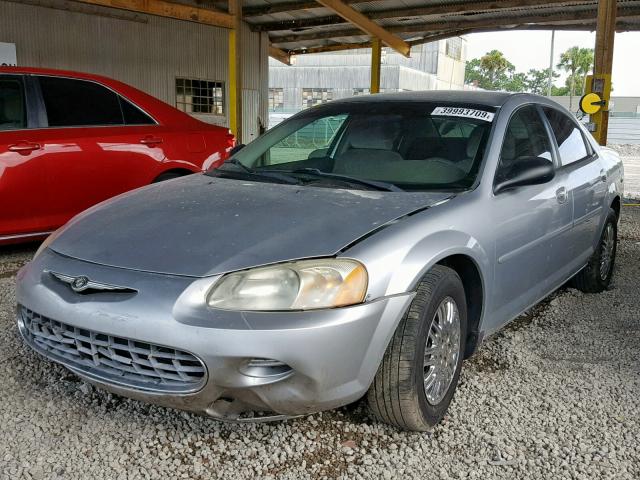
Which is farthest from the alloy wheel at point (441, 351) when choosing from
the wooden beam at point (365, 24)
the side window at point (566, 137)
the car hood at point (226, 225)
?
the wooden beam at point (365, 24)

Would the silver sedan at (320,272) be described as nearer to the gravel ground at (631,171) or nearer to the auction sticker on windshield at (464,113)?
the auction sticker on windshield at (464,113)

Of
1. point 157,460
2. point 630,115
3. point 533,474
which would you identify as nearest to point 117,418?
point 157,460

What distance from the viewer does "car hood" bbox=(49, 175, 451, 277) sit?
220 centimetres

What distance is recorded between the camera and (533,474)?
2230 millimetres

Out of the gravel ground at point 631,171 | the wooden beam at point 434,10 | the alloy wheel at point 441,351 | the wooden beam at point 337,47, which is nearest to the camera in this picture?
the alloy wheel at point 441,351

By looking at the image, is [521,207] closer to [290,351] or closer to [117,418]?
[290,351]

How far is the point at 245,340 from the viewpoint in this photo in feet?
6.50

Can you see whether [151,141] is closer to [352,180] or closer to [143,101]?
[143,101]

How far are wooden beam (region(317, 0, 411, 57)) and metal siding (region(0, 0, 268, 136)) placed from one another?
3850mm

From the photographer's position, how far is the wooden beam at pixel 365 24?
12198 mm

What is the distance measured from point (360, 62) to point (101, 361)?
124ft

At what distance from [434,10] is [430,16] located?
1.45 metres

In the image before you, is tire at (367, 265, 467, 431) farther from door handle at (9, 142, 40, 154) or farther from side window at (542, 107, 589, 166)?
door handle at (9, 142, 40, 154)

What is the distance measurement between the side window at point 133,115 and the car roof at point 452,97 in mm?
2350
